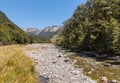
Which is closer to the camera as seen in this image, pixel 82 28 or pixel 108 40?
pixel 108 40

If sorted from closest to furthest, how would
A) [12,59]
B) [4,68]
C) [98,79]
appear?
[4,68] → [12,59] → [98,79]

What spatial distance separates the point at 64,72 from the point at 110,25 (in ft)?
59.0

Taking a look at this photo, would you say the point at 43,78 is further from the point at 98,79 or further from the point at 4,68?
the point at 4,68

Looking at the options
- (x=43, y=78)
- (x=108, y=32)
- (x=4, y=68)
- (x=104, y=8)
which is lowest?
(x=43, y=78)

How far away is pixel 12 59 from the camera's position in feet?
40.9

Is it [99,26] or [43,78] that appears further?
[99,26]

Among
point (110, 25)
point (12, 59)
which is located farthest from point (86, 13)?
point (12, 59)

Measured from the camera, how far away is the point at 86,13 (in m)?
65.1

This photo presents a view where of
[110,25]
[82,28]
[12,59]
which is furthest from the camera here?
[82,28]

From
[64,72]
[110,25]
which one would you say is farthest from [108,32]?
[64,72]

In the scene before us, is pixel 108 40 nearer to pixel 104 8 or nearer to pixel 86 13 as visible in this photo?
pixel 104 8

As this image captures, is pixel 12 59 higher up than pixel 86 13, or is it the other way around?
pixel 86 13

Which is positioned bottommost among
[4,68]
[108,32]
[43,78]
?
[43,78]

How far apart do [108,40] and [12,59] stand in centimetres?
3054
